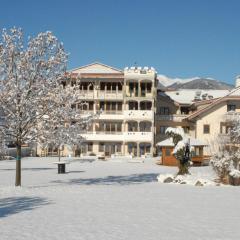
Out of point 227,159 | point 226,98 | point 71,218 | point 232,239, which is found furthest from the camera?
point 226,98

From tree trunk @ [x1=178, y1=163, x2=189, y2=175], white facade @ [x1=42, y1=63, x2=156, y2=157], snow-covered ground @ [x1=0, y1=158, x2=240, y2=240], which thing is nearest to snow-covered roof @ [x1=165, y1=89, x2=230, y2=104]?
white facade @ [x1=42, y1=63, x2=156, y2=157]

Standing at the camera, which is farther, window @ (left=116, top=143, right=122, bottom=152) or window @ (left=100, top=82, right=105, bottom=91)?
window @ (left=100, top=82, right=105, bottom=91)

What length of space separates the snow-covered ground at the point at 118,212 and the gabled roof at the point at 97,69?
130ft

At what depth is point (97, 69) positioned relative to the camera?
2537 inches

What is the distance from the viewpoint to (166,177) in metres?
27.5

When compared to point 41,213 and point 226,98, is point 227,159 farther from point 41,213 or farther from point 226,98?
point 226,98

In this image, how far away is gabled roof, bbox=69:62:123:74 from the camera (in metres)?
63.6

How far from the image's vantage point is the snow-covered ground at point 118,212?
1248cm

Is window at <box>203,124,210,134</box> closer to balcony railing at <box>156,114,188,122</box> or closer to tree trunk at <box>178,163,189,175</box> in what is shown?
balcony railing at <box>156,114,188,122</box>

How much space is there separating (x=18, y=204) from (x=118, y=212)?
4.08m

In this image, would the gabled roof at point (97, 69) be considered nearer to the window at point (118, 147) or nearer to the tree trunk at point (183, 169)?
the window at point (118, 147)

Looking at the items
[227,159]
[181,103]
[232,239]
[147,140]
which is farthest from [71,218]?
[181,103]

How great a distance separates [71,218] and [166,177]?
13542 millimetres

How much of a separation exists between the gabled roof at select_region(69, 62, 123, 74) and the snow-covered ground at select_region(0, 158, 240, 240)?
1561 inches
